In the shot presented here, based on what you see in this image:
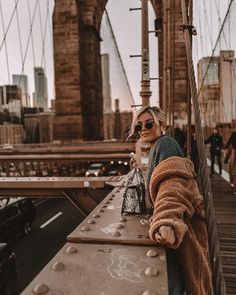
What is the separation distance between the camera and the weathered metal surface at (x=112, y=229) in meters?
1.15

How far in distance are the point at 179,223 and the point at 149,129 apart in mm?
564

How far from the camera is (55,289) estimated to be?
0.83 metres

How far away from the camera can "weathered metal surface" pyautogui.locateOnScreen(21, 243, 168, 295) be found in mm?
825

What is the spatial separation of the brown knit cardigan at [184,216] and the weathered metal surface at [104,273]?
89 millimetres

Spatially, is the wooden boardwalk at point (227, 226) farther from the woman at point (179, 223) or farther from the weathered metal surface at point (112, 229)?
the woman at point (179, 223)

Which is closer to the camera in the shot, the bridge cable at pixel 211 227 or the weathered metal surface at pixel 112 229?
the bridge cable at pixel 211 227

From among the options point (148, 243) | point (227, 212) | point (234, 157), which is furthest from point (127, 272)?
point (234, 157)

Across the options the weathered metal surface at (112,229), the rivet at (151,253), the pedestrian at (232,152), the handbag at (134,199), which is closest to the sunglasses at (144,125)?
the handbag at (134,199)

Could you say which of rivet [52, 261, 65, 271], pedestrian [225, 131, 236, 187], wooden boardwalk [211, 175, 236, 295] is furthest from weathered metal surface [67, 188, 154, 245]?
pedestrian [225, 131, 236, 187]

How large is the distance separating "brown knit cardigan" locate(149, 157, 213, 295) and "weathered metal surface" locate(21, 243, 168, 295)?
0.29ft

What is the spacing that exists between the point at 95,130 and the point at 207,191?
13.4m

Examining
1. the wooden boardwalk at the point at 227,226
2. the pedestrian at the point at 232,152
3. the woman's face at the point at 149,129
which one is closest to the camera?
the woman's face at the point at 149,129

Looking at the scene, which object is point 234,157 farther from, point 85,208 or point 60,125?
point 60,125

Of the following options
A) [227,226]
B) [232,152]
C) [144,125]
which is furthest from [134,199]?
[232,152]
